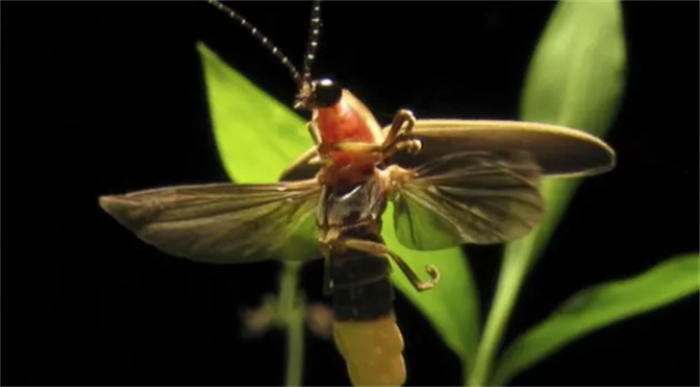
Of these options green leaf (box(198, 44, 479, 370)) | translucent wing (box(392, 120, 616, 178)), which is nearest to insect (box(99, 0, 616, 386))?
translucent wing (box(392, 120, 616, 178))

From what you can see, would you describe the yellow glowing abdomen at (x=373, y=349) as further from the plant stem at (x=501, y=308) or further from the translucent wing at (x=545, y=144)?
the plant stem at (x=501, y=308)

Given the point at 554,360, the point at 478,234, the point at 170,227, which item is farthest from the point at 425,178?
the point at 554,360

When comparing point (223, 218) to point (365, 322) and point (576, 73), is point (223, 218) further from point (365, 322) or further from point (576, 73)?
point (576, 73)

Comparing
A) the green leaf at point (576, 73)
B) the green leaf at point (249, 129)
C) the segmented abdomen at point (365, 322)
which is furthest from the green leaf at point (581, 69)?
the segmented abdomen at point (365, 322)

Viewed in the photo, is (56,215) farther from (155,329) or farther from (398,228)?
(398,228)

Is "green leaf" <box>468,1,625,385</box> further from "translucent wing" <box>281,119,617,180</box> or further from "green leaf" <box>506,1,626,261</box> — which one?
"translucent wing" <box>281,119,617,180</box>

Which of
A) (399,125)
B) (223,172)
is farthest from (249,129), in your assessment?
(399,125)
